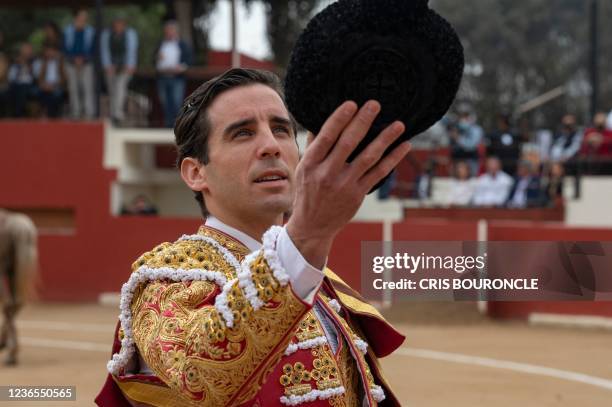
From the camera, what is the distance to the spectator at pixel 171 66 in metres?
13.4

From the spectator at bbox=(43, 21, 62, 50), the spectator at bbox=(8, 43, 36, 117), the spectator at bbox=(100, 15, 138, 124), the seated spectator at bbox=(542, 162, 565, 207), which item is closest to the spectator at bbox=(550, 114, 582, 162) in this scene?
the seated spectator at bbox=(542, 162, 565, 207)

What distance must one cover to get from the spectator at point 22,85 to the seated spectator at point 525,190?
6.29 m

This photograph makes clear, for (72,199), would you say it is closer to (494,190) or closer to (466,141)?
(466,141)

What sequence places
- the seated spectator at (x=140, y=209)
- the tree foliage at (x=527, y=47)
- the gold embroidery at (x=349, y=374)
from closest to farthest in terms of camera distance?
the gold embroidery at (x=349, y=374) → the seated spectator at (x=140, y=209) → the tree foliage at (x=527, y=47)

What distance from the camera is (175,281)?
1669 millimetres

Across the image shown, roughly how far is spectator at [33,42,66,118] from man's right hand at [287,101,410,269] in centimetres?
1304

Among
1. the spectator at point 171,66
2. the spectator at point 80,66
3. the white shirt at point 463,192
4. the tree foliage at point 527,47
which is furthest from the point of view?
the tree foliage at point 527,47

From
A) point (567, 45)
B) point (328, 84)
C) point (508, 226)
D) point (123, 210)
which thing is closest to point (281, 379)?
point (328, 84)

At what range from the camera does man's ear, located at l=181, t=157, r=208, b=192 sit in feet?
6.03

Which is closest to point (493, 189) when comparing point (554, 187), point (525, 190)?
point (525, 190)

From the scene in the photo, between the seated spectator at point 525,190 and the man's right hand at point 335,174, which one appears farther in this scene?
the seated spectator at point 525,190

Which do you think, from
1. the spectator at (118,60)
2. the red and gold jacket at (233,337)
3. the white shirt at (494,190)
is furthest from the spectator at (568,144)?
the red and gold jacket at (233,337)

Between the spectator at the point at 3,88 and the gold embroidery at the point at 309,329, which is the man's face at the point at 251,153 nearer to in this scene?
the gold embroidery at the point at 309,329

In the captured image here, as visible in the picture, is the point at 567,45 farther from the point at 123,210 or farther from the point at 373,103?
the point at 373,103
